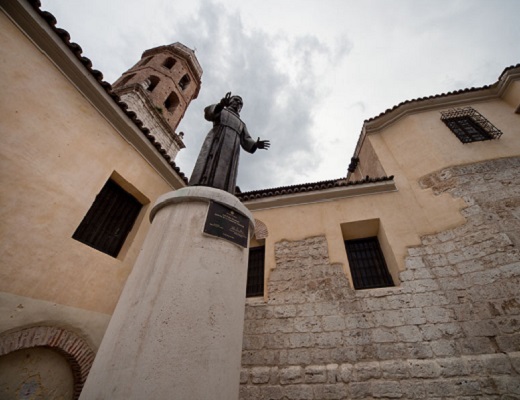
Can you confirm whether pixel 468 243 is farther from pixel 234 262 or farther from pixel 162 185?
pixel 162 185

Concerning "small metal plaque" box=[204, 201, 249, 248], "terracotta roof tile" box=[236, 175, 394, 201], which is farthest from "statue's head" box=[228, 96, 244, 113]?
"small metal plaque" box=[204, 201, 249, 248]

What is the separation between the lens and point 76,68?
4.34 meters

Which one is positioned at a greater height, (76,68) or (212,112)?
(76,68)

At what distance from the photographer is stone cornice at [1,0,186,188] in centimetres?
368

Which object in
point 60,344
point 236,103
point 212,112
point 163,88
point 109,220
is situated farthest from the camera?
point 163,88

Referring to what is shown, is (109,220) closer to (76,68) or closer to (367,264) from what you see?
(76,68)

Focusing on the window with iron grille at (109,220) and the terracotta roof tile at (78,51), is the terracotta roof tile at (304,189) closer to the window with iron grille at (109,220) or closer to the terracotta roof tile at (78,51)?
the window with iron grille at (109,220)

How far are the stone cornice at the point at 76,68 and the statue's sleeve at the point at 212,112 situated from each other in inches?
84.1

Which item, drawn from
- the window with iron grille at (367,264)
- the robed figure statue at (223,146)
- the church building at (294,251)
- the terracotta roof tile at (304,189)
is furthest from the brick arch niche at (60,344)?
the window with iron grille at (367,264)

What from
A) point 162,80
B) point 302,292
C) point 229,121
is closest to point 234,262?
point 229,121

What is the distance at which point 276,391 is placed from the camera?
3.98 m

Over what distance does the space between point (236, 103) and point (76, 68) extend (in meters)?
2.90

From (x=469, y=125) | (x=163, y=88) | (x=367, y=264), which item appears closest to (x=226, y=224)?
(x=367, y=264)

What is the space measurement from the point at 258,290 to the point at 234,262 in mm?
3296
